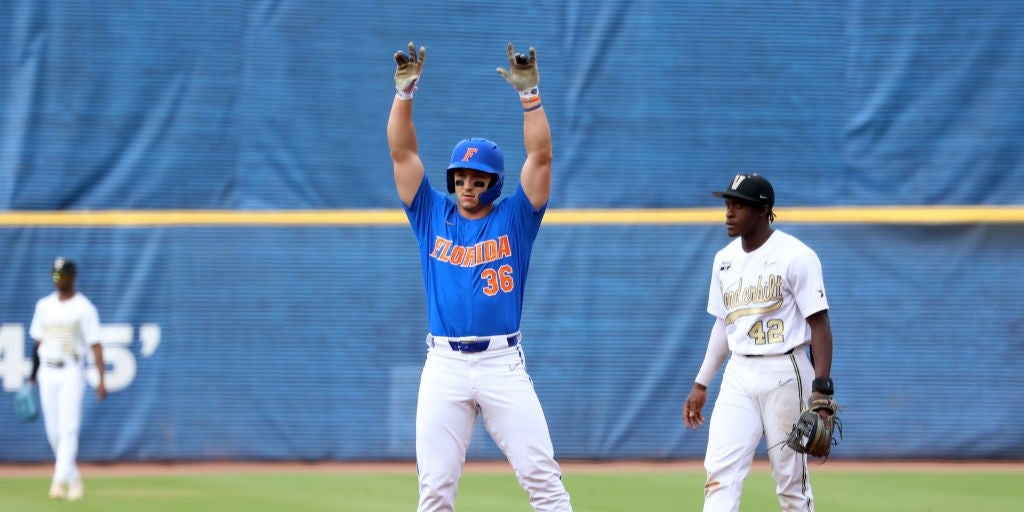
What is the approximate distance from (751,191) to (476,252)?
1510mm

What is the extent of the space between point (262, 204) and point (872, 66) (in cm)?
627

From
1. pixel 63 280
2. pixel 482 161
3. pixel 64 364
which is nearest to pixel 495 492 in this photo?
pixel 64 364

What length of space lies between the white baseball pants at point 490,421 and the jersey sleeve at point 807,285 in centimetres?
149

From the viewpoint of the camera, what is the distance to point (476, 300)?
6188 mm

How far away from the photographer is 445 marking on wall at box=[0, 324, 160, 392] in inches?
Result: 508

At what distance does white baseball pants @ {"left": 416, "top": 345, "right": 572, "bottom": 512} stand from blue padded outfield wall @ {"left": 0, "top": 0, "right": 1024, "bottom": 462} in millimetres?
6972

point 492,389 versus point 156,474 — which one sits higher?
point 492,389

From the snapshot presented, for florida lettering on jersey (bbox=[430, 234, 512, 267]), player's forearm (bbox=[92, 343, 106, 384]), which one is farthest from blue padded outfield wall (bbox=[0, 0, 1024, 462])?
florida lettering on jersey (bbox=[430, 234, 512, 267])

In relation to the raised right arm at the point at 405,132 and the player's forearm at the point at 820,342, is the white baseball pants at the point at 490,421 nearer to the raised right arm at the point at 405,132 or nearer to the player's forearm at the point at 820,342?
the raised right arm at the point at 405,132

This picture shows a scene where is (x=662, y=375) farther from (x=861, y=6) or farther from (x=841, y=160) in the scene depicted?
(x=861, y=6)

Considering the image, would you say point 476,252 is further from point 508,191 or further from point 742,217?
point 508,191

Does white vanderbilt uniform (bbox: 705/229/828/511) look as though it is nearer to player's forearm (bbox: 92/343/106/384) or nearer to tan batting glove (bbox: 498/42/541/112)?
tan batting glove (bbox: 498/42/541/112)

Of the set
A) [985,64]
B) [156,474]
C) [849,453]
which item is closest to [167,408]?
[156,474]

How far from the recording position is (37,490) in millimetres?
11094
